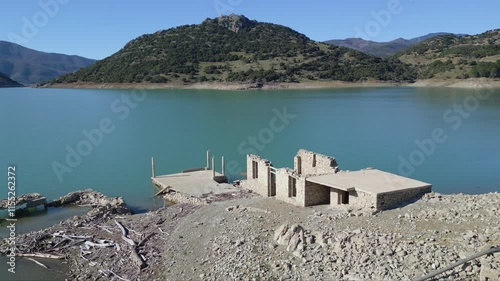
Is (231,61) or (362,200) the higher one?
(231,61)

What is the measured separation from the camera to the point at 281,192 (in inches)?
736

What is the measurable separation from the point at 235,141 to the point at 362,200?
24307 mm

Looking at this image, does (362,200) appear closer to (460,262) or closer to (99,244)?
(460,262)

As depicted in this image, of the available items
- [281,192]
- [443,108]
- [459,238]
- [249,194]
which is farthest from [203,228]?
[443,108]

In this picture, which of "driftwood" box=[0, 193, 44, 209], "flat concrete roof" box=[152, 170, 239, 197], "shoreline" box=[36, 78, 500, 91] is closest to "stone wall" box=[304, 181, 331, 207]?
"flat concrete roof" box=[152, 170, 239, 197]

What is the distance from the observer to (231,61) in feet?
409

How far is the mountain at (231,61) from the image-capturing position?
4564 inches

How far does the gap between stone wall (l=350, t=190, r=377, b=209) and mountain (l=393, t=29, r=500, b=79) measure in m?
103

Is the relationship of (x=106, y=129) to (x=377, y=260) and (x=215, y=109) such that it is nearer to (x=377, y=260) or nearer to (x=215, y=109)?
(x=215, y=109)

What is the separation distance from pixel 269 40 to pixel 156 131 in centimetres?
10378

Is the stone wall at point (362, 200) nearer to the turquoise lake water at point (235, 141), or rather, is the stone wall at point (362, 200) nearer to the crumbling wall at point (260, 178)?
the crumbling wall at point (260, 178)

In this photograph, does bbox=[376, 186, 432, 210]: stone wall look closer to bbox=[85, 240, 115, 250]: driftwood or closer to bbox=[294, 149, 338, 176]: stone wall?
bbox=[294, 149, 338, 176]: stone wall

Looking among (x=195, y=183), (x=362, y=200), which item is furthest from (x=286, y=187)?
(x=195, y=183)

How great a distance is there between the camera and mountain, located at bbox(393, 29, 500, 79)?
10775cm
